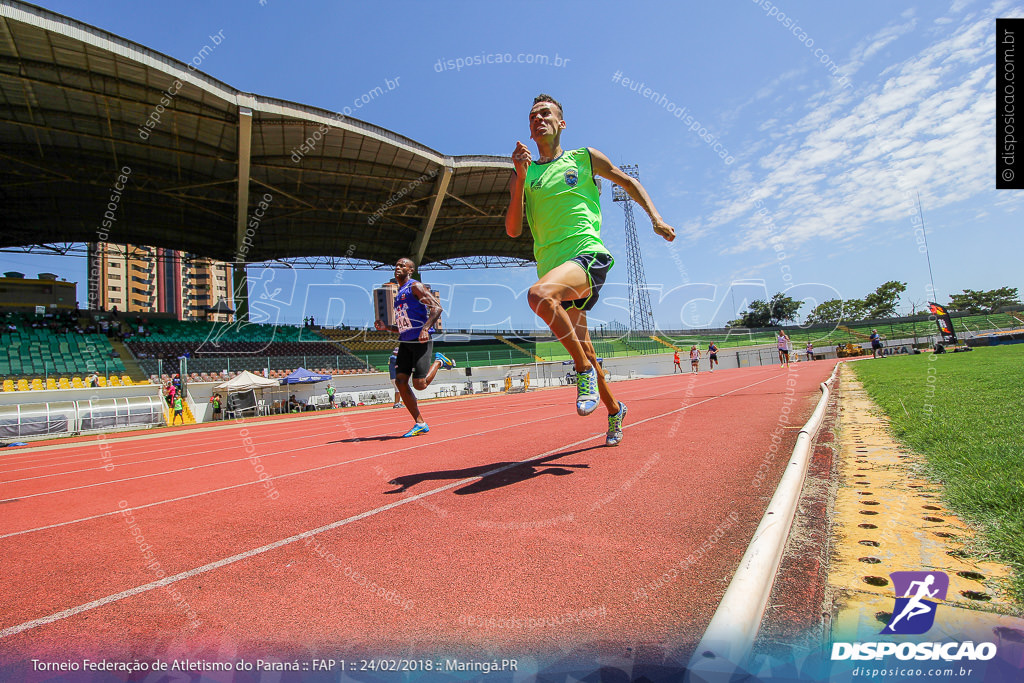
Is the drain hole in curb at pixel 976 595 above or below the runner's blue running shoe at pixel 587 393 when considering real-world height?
below

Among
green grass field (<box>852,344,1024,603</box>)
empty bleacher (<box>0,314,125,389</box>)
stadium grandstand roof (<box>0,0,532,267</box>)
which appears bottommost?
green grass field (<box>852,344,1024,603</box>)

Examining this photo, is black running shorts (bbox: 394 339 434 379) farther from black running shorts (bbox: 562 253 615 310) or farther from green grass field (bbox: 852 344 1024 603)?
green grass field (bbox: 852 344 1024 603)

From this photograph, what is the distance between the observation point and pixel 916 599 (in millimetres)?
1273

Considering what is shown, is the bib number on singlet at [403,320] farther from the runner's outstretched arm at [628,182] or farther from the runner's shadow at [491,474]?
the runner's outstretched arm at [628,182]

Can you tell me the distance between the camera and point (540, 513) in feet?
7.43

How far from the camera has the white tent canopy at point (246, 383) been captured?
68.5 feet

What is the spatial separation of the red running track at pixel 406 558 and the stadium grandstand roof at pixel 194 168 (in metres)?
20.9

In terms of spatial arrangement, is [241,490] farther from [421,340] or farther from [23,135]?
[23,135]

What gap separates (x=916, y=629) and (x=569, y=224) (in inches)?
111

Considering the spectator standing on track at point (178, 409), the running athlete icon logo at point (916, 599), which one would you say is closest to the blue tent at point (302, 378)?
the spectator standing on track at point (178, 409)

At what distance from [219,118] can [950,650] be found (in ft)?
86.3

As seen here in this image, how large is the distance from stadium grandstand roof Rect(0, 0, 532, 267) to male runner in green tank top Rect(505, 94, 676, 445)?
20.7 metres

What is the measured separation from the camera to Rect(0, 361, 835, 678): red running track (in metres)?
1.30

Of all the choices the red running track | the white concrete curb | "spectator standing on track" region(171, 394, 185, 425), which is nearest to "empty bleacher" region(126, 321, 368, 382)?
"spectator standing on track" region(171, 394, 185, 425)
